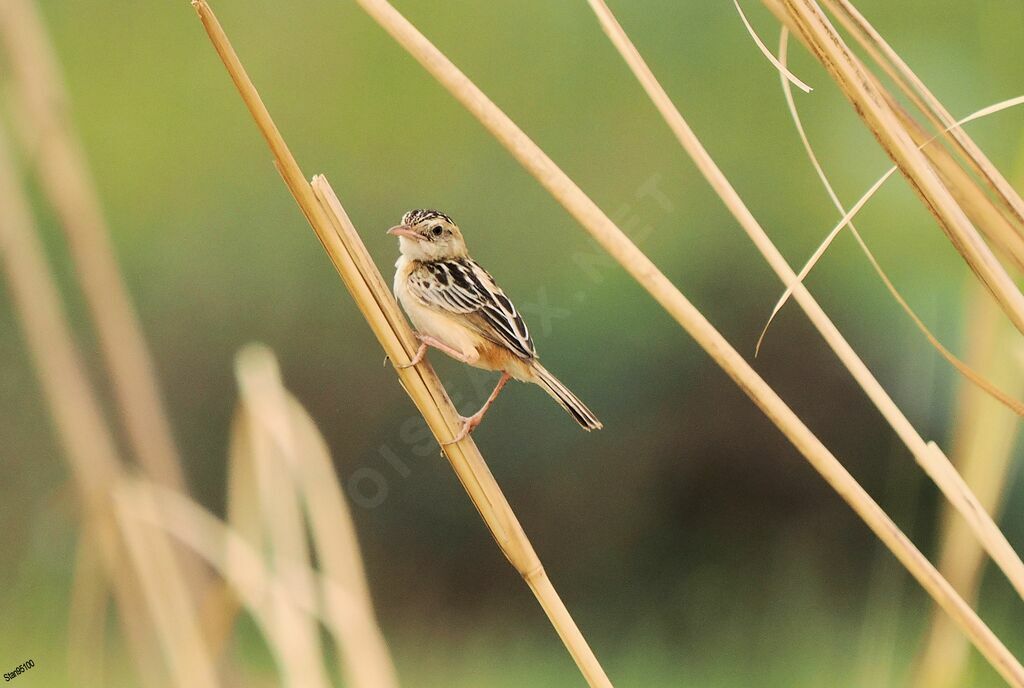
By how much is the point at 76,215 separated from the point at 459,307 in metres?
0.39

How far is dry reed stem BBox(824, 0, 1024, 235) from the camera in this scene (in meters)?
0.53

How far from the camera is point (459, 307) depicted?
0.97m

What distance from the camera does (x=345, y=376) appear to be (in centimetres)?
145

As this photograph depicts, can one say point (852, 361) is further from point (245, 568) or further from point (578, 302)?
point (578, 302)

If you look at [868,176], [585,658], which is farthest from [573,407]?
[868,176]

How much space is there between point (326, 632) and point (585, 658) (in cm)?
70

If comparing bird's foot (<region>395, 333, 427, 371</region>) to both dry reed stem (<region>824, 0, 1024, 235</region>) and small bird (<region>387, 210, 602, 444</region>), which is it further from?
dry reed stem (<region>824, 0, 1024, 235</region>)

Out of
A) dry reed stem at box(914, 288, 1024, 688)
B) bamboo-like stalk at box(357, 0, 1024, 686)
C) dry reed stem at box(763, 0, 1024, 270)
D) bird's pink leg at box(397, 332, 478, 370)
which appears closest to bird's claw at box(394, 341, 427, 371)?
bird's pink leg at box(397, 332, 478, 370)

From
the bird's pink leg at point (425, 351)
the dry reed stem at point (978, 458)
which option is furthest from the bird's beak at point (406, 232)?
the dry reed stem at point (978, 458)

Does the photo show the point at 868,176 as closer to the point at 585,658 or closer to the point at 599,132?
the point at 599,132

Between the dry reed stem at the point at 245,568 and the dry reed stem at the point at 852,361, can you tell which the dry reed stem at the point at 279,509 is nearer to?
the dry reed stem at the point at 245,568

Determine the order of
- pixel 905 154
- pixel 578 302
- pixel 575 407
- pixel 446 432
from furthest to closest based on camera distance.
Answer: pixel 578 302, pixel 575 407, pixel 446 432, pixel 905 154

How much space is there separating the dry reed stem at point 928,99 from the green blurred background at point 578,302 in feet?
2.64

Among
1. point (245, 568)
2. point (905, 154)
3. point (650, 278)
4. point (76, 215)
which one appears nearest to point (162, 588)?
point (245, 568)
